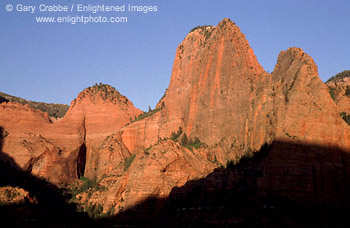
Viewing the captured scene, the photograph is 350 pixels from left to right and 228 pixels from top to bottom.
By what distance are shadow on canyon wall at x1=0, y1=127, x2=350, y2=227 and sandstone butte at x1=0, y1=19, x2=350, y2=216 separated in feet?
0.40

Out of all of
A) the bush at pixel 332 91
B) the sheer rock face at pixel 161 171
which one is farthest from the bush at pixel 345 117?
the sheer rock face at pixel 161 171

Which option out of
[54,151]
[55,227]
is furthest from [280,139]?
[54,151]

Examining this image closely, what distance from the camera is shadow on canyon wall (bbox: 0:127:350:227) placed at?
163ft

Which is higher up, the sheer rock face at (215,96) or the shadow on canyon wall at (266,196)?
the sheer rock face at (215,96)

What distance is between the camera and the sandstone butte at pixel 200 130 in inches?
2056

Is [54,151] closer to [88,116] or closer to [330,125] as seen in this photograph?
[88,116]

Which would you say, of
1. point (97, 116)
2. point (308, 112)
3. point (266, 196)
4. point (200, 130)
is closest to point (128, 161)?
point (200, 130)

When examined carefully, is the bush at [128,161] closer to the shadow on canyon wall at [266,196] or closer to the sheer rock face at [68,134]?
the sheer rock face at [68,134]

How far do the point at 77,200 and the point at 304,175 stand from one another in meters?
35.2

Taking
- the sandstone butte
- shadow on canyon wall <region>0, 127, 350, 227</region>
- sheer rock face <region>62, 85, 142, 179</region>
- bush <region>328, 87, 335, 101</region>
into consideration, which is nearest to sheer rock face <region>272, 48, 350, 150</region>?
the sandstone butte

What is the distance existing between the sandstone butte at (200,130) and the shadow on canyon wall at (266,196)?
4.8 inches

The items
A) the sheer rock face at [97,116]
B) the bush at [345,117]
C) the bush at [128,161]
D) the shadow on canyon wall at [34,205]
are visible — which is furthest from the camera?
the sheer rock face at [97,116]

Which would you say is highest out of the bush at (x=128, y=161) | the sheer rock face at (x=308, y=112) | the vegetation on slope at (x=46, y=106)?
the vegetation on slope at (x=46, y=106)

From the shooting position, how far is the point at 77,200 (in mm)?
77500
